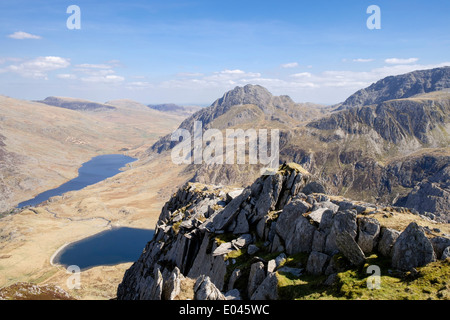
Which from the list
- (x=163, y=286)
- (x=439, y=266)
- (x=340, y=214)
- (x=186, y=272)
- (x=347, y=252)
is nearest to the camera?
(x=439, y=266)

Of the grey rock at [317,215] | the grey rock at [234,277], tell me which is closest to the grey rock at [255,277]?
the grey rock at [234,277]

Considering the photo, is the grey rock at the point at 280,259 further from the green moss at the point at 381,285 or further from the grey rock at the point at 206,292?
the grey rock at the point at 206,292

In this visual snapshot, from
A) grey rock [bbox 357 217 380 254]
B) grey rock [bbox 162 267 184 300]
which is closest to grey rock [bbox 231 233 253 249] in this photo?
grey rock [bbox 162 267 184 300]

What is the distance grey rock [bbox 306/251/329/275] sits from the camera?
3039 centimetres

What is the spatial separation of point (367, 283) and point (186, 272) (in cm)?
3983

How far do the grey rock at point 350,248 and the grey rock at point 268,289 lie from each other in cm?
805

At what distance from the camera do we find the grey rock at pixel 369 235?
94.9 ft

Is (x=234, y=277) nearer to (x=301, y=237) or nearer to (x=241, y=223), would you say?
(x=301, y=237)

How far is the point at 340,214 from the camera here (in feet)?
104

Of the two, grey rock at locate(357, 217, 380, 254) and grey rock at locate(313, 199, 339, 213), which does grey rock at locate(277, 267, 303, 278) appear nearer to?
grey rock at locate(357, 217, 380, 254)
